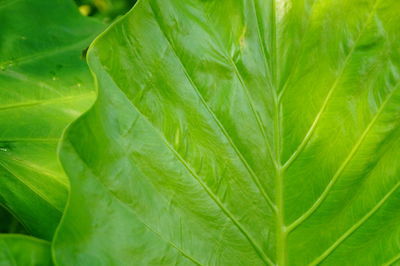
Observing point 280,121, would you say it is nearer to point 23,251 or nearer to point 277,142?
point 277,142

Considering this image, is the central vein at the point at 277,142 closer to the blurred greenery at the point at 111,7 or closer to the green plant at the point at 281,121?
the green plant at the point at 281,121

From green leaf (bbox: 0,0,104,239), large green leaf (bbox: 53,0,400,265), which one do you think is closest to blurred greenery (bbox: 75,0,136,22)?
green leaf (bbox: 0,0,104,239)

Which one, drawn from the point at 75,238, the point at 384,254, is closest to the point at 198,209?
the point at 75,238

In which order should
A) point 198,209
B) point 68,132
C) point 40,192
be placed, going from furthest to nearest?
point 40,192 → point 198,209 → point 68,132

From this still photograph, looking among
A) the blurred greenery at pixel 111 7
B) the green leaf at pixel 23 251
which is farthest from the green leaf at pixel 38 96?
the blurred greenery at pixel 111 7

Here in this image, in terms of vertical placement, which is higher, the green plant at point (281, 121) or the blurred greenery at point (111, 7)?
the green plant at point (281, 121)

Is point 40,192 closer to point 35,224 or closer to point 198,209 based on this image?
point 35,224
